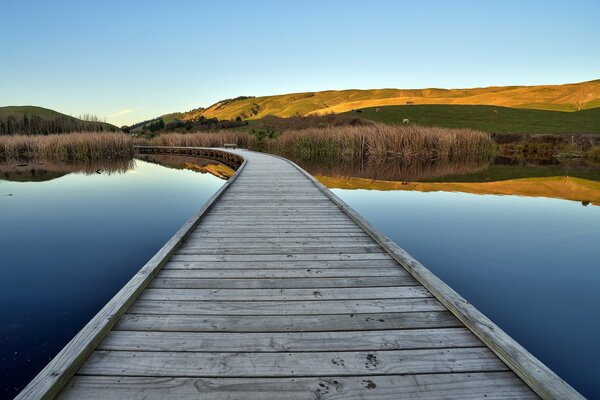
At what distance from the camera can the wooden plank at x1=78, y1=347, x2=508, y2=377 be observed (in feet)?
5.57

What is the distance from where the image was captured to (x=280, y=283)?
8.99 ft

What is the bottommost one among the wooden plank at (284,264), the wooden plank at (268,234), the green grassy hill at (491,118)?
the wooden plank at (284,264)

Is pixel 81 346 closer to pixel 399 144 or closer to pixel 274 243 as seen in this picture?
pixel 274 243

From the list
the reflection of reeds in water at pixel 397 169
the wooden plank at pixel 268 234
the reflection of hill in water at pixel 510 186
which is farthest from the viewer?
the reflection of reeds in water at pixel 397 169

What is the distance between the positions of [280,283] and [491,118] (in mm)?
45530

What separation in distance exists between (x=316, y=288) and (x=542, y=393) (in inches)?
57.7

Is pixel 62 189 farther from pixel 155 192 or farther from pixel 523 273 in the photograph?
pixel 523 273

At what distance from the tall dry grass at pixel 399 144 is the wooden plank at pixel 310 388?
16.5m

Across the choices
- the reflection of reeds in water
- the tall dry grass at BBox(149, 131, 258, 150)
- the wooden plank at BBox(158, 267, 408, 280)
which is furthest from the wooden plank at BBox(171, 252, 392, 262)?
the tall dry grass at BBox(149, 131, 258, 150)

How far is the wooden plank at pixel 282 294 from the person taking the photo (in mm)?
2480

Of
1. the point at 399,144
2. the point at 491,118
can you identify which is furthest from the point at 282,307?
the point at 491,118

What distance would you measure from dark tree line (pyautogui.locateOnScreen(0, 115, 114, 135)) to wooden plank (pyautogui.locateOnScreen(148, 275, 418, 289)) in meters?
26.1

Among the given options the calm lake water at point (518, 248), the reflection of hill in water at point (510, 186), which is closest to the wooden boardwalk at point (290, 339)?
the calm lake water at point (518, 248)

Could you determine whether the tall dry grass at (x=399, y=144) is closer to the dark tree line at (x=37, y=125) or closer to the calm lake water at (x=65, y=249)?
the calm lake water at (x=65, y=249)
